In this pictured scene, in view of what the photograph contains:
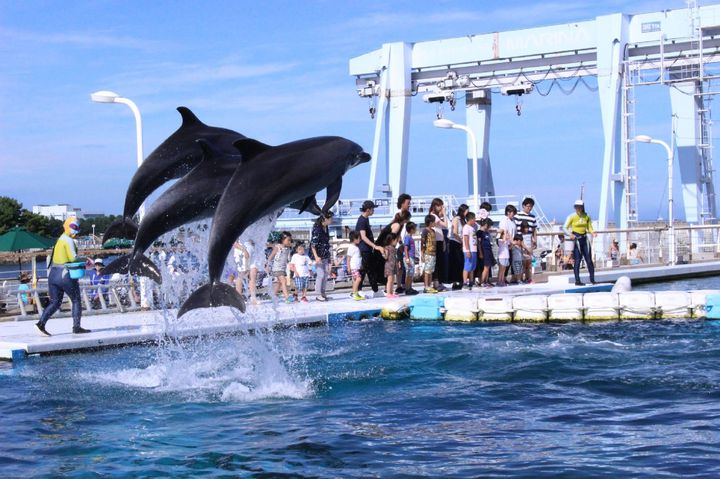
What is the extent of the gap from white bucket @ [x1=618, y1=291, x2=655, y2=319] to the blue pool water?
1130 millimetres

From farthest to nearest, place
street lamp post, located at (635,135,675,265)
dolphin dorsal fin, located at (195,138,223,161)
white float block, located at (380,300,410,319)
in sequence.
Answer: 1. street lamp post, located at (635,135,675,265)
2. white float block, located at (380,300,410,319)
3. dolphin dorsal fin, located at (195,138,223,161)

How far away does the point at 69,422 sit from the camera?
920 cm

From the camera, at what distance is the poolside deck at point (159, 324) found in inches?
520

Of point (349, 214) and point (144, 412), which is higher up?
point (349, 214)

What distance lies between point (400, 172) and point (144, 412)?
93.7 ft

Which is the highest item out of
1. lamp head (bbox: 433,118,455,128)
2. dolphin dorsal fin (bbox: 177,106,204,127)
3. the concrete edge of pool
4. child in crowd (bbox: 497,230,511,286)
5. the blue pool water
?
lamp head (bbox: 433,118,455,128)

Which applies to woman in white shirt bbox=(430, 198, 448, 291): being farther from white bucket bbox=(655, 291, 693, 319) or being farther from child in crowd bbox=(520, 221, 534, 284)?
white bucket bbox=(655, 291, 693, 319)

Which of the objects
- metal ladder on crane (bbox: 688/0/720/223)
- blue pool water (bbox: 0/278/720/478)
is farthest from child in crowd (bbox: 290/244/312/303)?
metal ladder on crane (bbox: 688/0/720/223)

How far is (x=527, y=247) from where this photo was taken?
20750 millimetres

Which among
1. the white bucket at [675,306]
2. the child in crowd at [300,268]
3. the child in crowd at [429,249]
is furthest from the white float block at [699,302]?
the child in crowd at [300,268]

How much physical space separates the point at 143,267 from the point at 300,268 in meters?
7.15

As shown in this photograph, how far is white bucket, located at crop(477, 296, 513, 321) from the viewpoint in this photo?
622 inches

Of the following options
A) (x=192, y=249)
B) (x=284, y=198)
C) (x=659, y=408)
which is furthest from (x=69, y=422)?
(x=659, y=408)

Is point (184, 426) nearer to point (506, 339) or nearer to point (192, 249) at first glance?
point (192, 249)
